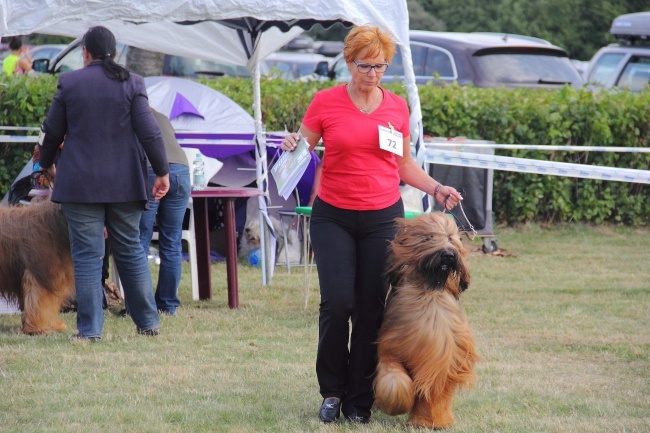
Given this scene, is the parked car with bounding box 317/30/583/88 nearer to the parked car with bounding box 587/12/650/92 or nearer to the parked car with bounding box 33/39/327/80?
the parked car with bounding box 587/12/650/92

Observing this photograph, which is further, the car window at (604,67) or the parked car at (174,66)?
the car window at (604,67)

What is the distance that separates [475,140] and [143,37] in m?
3.53

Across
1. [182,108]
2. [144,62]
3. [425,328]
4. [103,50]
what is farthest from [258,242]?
[425,328]

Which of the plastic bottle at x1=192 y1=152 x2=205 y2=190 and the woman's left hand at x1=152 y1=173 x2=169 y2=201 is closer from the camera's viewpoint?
the woman's left hand at x1=152 y1=173 x2=169 y2=201

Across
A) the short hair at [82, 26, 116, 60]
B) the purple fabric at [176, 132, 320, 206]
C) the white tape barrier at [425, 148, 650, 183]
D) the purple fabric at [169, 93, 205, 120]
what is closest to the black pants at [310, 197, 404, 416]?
the short hair at [82, 26, 116, 60]

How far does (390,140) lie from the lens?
445 centimetres

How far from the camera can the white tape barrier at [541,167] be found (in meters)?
7.57

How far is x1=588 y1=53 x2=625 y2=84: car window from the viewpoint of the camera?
14523 millimetres

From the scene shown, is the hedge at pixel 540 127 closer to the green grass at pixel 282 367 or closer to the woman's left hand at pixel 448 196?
the green grass at pixel 282 367

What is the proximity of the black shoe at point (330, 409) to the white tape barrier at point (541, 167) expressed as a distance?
12.5 feet

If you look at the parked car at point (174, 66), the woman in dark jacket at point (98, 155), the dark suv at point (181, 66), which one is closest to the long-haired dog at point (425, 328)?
the woman in dark jacket at point (98, 155)

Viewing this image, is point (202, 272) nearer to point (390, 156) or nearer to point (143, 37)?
point (143, 37)

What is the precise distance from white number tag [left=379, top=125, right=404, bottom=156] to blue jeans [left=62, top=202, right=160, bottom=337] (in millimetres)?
2126

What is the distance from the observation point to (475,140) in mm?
10336
